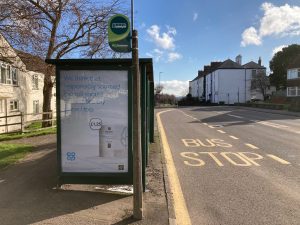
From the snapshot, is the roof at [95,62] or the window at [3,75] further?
the window at [3,75]

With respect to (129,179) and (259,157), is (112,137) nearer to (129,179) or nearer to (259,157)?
(129,179)

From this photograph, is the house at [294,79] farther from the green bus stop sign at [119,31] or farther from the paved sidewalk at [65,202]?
the green bus stop sign at [119,31]

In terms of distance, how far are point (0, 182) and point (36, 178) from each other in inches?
27.0

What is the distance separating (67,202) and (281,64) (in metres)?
76.5

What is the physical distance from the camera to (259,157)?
1047cm

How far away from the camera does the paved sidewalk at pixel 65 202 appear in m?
5.01

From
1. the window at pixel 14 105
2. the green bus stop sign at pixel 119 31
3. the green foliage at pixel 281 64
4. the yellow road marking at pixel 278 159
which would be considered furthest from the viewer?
the green foliage at pixel 281 64

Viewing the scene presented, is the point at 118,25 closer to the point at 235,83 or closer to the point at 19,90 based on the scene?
the point at 19,90

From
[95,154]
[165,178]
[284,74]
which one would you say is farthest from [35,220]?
[284,74]

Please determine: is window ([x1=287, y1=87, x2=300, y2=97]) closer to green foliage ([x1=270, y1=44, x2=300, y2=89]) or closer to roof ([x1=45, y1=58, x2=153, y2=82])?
green foliage ([x1=270, y1=44, x2=300, y2=89])

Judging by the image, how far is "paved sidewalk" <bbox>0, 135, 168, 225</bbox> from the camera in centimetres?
501

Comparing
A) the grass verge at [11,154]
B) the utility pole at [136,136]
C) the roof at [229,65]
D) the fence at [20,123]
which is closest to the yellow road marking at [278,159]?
the utility pole at [136,136]

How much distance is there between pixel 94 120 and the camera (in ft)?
20.9

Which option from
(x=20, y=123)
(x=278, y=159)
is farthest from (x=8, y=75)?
(x=278, y=159)
